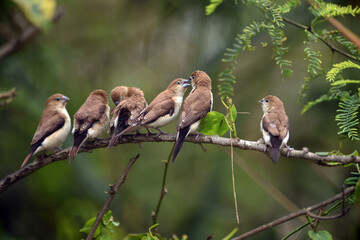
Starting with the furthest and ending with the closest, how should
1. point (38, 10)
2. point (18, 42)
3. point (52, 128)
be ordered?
point (18, 42) < point (52, 128) < point (38, 10)

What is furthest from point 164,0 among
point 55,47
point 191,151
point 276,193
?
point 276,193

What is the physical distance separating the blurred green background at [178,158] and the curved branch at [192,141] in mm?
1934

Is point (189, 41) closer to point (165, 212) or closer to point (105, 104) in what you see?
point (165, 212)

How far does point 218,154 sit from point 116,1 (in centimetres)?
316

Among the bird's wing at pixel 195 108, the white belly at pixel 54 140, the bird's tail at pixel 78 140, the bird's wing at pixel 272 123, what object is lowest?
the white belly at pixel 54 140

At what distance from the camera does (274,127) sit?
10.7ft

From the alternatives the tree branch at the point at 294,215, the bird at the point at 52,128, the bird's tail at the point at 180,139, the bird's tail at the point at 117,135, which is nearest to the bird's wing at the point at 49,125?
the bird at the point at 52,128

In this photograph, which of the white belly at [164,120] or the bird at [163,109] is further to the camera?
the white belly at [164,120]

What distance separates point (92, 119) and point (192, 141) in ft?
3.11

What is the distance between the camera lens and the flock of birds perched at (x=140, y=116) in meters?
3.12

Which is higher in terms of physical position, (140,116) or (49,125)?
(140,116)

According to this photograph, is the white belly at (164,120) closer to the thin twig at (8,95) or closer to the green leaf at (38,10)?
the thin twig at (8,95)

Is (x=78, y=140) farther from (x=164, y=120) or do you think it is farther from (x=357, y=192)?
(x=357, y=192)

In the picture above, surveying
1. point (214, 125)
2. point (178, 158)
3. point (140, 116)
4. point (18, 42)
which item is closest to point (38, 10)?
point (214, 125)
